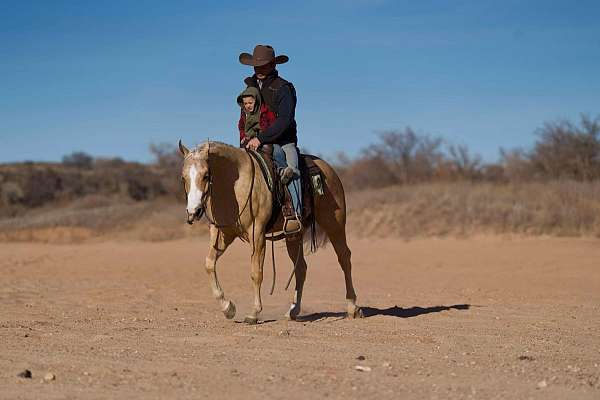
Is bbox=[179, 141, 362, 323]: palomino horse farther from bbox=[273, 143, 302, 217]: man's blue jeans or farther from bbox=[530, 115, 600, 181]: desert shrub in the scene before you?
bbox=[530, 115, 600, 181]: desert shrub

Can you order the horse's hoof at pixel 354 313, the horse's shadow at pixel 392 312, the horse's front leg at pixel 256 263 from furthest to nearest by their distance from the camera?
1. the horse's shadow at pixel 392 312
2. the horse's hoof at pixel 354 313
3. the horse's front leg at pixel 256 263

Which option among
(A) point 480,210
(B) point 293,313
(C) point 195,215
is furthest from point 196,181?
(A) point 480,210

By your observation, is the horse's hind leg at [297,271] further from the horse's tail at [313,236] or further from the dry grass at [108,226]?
the dry grass at [108,226]

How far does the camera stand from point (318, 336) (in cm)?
808

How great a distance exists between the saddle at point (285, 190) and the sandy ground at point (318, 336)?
4.03 feet

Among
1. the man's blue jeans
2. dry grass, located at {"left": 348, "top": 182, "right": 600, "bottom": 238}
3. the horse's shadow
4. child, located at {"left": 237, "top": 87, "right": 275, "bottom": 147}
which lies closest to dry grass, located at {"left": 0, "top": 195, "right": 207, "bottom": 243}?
dry grass, located at {"left": 348, "top": 182, "right": 600, "bottom": 238}

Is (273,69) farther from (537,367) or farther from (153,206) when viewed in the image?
(153,206)

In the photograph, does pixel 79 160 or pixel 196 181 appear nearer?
pixel 196 181

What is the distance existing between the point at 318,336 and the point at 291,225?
1846mm

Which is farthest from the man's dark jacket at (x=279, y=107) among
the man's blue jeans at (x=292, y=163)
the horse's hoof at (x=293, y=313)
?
the horse's hoof at (x=293, y=313)

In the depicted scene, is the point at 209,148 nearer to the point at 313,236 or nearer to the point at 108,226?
the point at 313,236

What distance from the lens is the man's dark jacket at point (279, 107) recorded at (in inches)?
371

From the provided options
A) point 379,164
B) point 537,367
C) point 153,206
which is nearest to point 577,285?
point 537,367

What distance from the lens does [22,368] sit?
Answer: 627cm
